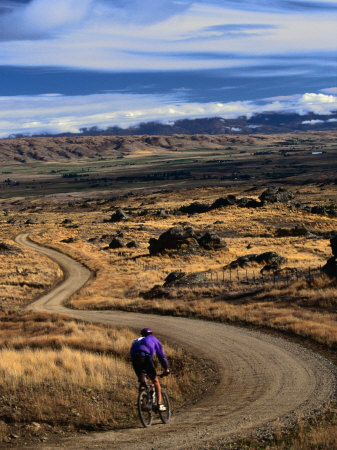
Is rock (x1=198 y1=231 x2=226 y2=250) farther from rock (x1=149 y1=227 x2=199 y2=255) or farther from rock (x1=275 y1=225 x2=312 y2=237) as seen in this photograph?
rock (x1=275 y1=225 x2=312 y2=237)

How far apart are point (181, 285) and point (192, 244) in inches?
920

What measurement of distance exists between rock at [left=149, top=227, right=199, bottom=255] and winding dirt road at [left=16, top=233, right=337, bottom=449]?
3397 centimetres

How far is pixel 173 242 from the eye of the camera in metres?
59.9

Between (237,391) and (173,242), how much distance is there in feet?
148

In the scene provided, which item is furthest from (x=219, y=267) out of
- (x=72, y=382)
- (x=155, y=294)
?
(x=72, y=382)

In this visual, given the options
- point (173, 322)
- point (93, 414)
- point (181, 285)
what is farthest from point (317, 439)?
point (181, 285)

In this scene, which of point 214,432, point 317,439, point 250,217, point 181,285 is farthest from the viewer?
A: point 250,217

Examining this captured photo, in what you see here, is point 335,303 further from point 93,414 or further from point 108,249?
point 108,249

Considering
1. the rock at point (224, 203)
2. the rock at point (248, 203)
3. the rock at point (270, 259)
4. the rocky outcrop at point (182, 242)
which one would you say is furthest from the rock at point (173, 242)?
the rock at point (224, 203)

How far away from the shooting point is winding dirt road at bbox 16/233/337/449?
452 inches

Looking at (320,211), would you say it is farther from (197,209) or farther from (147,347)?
(147,347)

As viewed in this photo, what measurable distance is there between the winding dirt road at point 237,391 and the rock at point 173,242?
3397 cm

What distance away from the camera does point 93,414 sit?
1295cm

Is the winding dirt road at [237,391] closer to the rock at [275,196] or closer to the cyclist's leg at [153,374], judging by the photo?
the cyclist's leg at [153,374]
